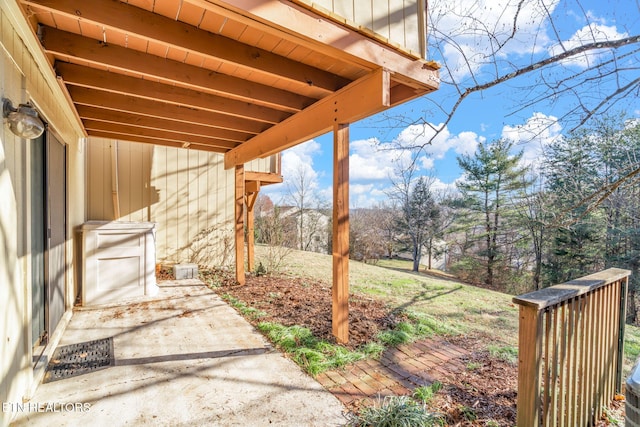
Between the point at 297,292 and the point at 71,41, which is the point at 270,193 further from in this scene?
the point at 71,41

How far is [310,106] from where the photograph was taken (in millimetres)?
3379

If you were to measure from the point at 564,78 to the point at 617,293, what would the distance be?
1844mm

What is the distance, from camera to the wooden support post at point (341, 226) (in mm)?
2961

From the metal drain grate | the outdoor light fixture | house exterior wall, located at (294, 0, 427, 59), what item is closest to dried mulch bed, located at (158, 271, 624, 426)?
the metal drain grate

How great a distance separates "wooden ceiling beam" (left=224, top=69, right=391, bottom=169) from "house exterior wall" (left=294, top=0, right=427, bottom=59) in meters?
0.32

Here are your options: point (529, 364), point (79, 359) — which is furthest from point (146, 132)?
point (529, 364)

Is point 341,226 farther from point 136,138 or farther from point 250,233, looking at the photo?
point 136,138

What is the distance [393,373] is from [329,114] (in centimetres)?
246

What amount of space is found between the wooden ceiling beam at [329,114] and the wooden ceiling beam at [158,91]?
288mm

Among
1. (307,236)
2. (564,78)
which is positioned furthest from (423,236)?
(564,78)

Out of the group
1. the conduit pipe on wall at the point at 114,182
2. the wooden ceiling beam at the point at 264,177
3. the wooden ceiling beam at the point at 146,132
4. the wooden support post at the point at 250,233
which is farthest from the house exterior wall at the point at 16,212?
the wooden support post at the point at 250,233

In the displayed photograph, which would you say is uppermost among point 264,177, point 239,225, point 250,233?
point 264,177

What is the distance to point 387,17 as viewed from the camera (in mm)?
2379

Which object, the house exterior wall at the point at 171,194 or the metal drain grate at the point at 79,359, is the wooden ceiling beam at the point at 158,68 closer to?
the metal drain grate at the point at 79,359
